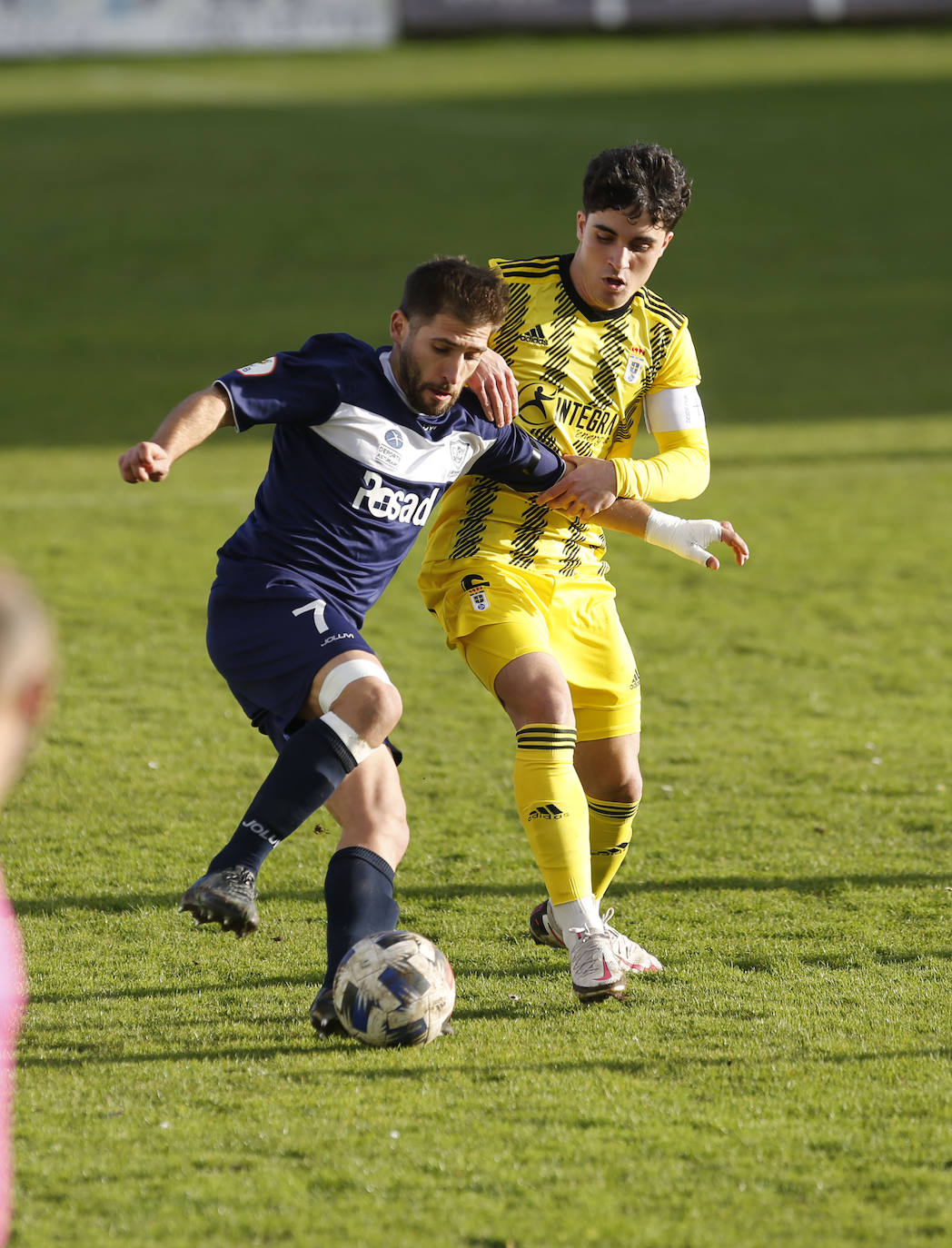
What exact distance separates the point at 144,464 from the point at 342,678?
2.44 feet

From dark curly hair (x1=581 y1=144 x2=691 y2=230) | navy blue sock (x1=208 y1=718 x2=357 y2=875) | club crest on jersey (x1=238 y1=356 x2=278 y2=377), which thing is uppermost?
dark curly hair (x1=581 y1=144 x2=691 y2=230)

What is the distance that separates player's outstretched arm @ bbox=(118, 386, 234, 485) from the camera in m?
3.89

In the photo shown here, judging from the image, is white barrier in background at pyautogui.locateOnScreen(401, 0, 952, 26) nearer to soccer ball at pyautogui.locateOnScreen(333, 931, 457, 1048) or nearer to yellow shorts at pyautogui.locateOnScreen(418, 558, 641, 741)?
yellow shorts at pyautogui.locateOnScreen(418, 558, 641, 741)

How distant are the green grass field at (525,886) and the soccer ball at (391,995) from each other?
7 centimetres

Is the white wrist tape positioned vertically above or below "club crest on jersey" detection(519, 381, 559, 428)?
below

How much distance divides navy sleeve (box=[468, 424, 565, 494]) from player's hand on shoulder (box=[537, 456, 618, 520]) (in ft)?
0.12

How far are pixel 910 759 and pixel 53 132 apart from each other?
1084 inches

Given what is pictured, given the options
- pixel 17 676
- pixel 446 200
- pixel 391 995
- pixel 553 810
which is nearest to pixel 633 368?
pixel 553 810

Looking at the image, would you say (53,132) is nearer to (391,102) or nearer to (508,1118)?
(391,102)

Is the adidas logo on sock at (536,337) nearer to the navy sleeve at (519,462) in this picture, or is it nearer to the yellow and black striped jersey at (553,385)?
the yellow and black striped jersey at (553,385)

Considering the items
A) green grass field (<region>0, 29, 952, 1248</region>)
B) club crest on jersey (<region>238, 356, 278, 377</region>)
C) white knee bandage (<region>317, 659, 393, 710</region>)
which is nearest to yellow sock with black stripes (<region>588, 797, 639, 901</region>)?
green grass field (<region>0, 29, 952, 1248</region>)

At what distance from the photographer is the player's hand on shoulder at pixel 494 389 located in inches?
179

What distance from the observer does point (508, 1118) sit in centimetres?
356

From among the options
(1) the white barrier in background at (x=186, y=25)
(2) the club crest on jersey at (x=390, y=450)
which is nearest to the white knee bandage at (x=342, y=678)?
(2) the club crest on jersey at (x=390, y=450)
